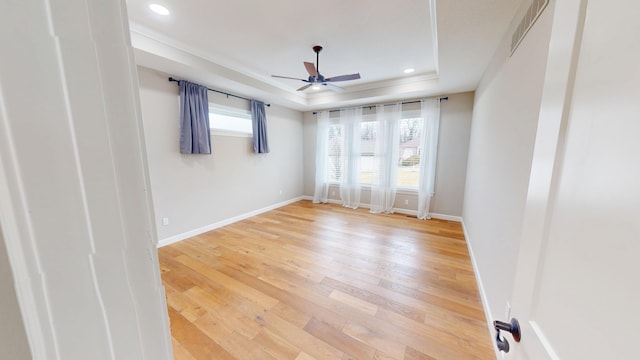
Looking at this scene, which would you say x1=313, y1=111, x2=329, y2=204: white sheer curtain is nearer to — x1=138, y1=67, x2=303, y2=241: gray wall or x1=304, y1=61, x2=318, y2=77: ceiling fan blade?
x1=138, y1=67, x2=303, y2=241: gray wall

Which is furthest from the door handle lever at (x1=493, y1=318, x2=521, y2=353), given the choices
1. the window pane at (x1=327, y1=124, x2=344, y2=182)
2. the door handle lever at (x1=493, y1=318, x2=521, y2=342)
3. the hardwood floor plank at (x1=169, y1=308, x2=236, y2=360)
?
the window pane at (x1=327, y1=124, x2=344, y2=182)

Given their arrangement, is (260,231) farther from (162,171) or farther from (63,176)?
(63,176)

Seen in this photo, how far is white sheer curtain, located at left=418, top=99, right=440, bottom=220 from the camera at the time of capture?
395 cm

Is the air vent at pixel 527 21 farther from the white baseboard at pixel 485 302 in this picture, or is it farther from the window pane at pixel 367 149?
the window pane at pixel 367 149

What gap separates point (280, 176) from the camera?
16.4 feet

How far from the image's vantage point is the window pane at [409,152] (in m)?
4.19

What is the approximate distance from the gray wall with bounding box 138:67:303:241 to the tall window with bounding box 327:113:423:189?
0.98 meters

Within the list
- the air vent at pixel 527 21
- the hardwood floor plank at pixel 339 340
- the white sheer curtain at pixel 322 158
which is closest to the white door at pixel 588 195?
the air vent at pixel 527 21

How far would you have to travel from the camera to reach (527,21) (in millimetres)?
1334

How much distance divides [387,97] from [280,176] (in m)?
2.72

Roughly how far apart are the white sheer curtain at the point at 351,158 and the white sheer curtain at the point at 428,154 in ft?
4.14

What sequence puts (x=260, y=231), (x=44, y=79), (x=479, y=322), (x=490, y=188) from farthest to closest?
1. (x=260, y=231)
2. (x=490, y=188)
3. (x=479, y=322)
4. (x=44, y=79)

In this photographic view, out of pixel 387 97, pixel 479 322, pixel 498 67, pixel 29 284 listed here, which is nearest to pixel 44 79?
A: pixel 29 284

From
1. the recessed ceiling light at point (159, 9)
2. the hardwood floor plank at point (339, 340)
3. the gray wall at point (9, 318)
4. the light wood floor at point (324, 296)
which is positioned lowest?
the hardwood floor plank at point (339, 340)
